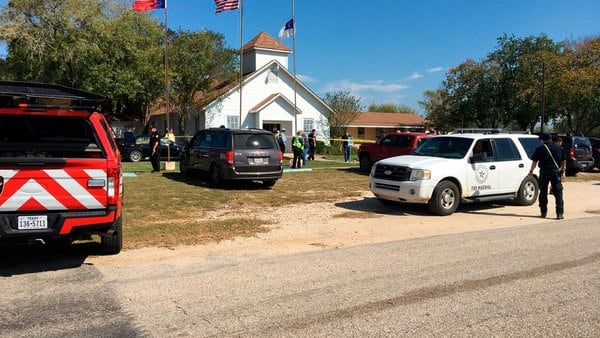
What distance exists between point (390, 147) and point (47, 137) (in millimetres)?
13469

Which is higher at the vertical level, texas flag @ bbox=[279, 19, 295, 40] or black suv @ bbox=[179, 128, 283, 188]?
texas flag @ bbox=[279, 19, 295, 40]

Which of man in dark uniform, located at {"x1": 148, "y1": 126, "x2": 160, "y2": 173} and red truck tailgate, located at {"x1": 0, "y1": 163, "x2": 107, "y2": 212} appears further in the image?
man in dark uniform, located at {"x1": 148, "y1": 126, "x2": 160, "y2": 173}

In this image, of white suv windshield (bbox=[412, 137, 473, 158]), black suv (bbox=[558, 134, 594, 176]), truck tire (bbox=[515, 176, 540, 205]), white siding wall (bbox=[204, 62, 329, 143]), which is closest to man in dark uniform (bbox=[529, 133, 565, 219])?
truck tire (bbox=[515, 176, 540, 205])

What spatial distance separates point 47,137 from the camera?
683cm

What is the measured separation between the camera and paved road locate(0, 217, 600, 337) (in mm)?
4258

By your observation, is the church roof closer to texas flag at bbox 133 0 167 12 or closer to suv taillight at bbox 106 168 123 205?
texas flag at bbox 133 0 167 12

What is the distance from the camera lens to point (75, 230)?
5.79 metres

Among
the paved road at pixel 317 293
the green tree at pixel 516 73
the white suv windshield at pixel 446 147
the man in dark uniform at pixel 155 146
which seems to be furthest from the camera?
the green tree at pixel 516 73

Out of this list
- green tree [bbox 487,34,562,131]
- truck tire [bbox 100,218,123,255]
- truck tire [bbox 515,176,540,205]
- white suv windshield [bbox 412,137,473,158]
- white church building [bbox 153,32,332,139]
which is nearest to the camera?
truck tire [bbox 100,218,123,255]

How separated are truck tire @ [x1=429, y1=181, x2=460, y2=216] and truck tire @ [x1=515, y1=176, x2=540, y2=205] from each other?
2.18 m

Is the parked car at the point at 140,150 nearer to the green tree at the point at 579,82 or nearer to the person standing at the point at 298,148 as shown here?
the person standing at the point at 298,148

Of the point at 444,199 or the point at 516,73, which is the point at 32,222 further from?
the point at 516,73

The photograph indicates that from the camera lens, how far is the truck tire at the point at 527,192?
38.8 feet

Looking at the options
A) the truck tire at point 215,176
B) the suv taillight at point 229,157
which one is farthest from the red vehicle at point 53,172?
the truck tire at point 215,176
